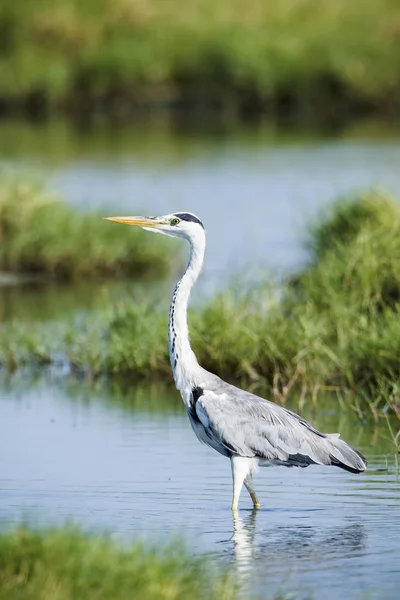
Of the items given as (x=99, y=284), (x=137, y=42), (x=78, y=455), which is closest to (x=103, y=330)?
(x=78, y=455)

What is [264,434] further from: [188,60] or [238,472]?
[188,60]

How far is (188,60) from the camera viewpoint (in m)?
40.2

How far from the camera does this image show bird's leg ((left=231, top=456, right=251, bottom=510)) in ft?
27.1

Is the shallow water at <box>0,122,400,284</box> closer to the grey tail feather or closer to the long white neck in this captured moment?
the long white neck

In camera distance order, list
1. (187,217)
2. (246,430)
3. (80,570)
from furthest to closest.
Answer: (187,217) → (246,430) → (80,570)

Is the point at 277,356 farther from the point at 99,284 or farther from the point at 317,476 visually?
the point at 99,284

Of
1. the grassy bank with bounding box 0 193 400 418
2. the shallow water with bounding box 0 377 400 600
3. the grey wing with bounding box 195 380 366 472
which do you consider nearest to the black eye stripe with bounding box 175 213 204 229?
the grey wing with bounding box 195 380 366 472

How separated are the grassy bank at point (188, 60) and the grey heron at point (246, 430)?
101 feet

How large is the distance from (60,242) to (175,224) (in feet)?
29.0

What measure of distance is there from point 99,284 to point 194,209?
18.6ft

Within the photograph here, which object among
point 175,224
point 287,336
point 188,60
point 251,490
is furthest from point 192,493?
point 188,60

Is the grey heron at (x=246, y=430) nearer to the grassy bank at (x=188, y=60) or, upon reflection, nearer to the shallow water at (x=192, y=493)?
the shallow water at (x=192, y=493)

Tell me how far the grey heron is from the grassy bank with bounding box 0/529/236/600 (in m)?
1.89

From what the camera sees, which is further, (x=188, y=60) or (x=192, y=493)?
(x=188, y=60)
